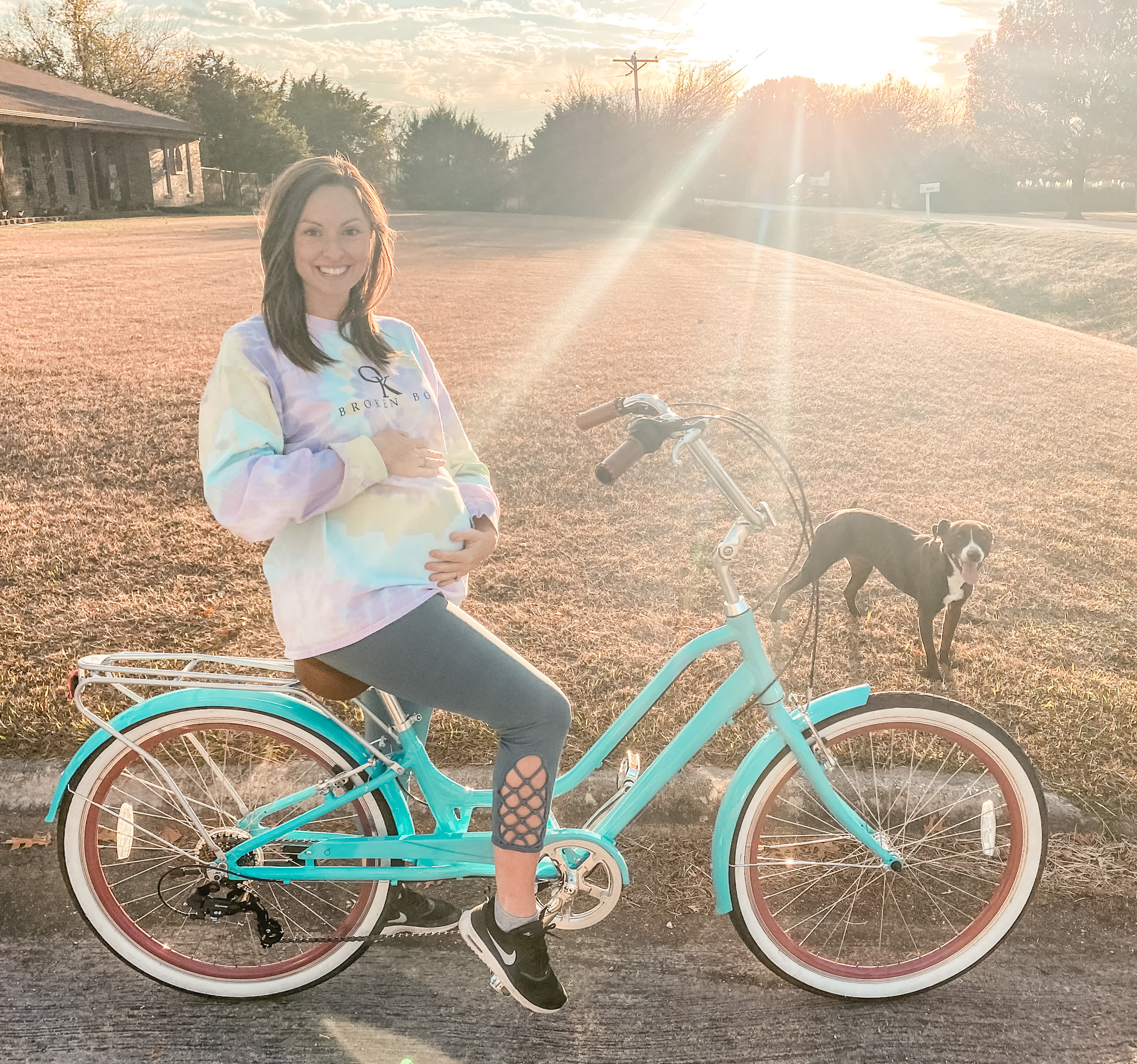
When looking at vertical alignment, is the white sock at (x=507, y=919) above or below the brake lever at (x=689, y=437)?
below

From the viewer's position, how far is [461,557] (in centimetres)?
205

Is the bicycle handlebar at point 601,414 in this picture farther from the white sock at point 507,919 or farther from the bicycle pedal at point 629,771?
the white sock at point 507,919

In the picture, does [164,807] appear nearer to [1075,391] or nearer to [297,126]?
[1075,391]

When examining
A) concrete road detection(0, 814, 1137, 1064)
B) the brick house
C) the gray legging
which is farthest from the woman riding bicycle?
the brick house

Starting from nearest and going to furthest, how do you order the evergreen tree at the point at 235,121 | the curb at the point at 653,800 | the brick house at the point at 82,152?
1. the curb at the point at 653,800
2. the brick house at the point at 82,152
3. the evergreen tree at the point at 235,121

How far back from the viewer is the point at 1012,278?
20.1 meters

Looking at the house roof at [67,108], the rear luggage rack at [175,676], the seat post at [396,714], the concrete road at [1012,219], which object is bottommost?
Answer: the seat post at [396,714]

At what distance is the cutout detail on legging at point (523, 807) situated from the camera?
2051mm

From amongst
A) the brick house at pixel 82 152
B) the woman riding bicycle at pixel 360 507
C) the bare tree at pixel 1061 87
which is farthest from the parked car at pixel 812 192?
the woman riding bicycle at pixel 360 507

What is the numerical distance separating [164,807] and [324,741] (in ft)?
3.59

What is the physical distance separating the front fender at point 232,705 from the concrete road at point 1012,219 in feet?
88.0

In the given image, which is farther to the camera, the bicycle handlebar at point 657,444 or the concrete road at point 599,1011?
the concrete road at point 599,1011

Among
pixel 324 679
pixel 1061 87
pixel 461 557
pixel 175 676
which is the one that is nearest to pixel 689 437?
pixel 461 557

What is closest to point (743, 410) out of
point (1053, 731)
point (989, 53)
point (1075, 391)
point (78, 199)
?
point (1075, 391)
